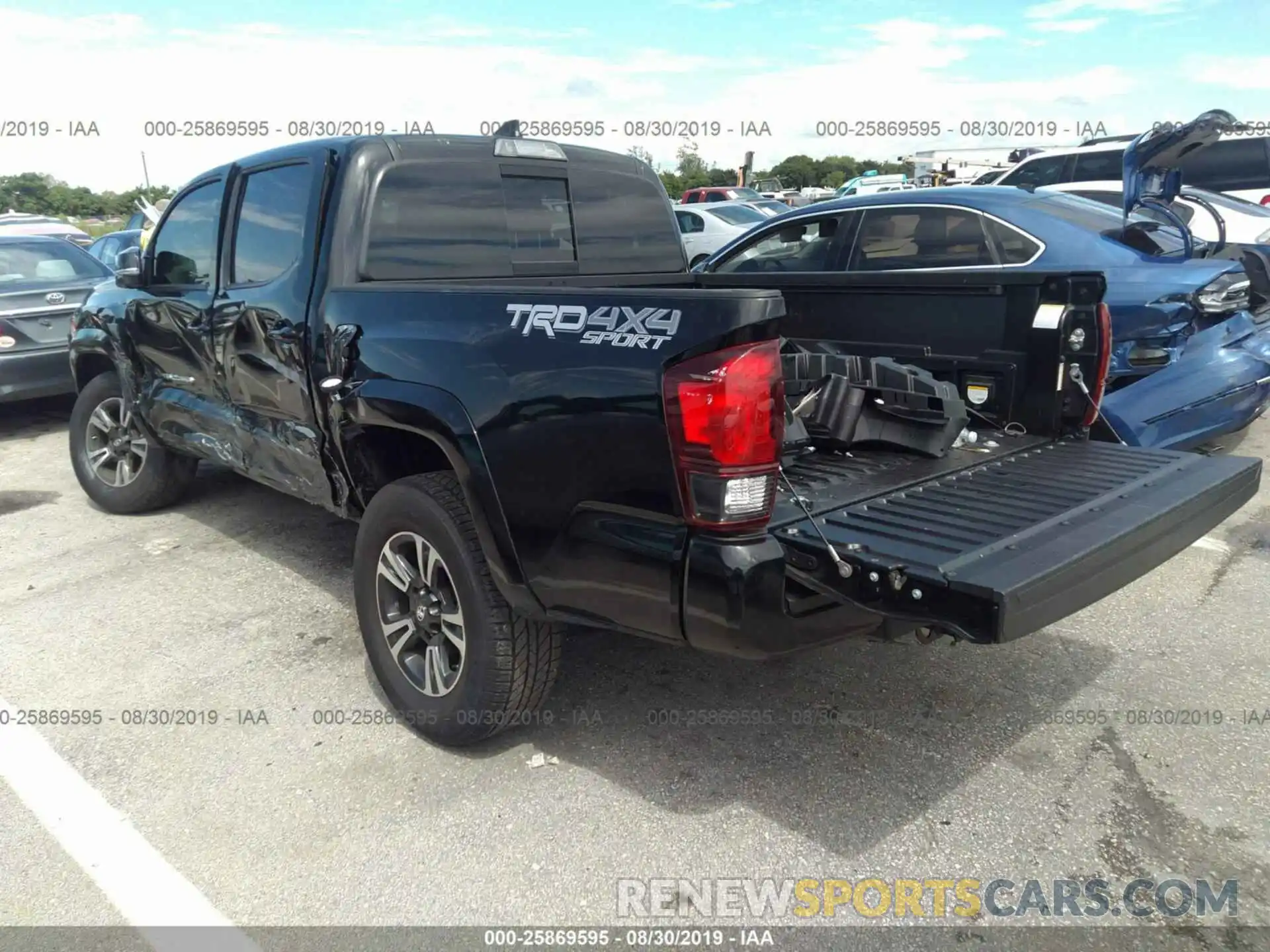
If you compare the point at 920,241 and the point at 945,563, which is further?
the point at 920,241

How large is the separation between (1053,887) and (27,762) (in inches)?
129

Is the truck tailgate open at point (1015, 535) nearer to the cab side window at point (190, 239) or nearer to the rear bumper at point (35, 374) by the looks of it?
the cab side window at point (190, 239)

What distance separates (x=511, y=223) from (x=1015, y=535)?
2.39 metres

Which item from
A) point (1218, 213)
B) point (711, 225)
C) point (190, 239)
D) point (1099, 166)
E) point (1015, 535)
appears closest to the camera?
point (1015, 535)

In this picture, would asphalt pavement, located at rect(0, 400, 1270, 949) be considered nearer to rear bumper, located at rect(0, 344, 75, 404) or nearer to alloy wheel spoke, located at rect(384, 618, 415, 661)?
alloy wheel spoke, located at rect(384, 618, 415, 661)

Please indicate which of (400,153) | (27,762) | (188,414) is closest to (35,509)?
(188,414)

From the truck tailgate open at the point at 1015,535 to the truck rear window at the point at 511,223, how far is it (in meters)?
1.87

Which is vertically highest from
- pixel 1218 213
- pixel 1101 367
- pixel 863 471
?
pixel 1218 213

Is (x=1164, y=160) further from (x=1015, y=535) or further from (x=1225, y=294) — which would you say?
(x=1015, y=535)

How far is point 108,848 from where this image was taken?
9.30ft

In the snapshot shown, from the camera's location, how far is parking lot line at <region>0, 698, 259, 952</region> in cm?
252

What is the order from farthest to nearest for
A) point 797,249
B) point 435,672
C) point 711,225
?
point 711,225 < point 797,249 < point 435,672

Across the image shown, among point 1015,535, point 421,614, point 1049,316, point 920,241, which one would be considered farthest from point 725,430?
point 920,241

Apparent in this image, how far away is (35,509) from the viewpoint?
6148 mm
